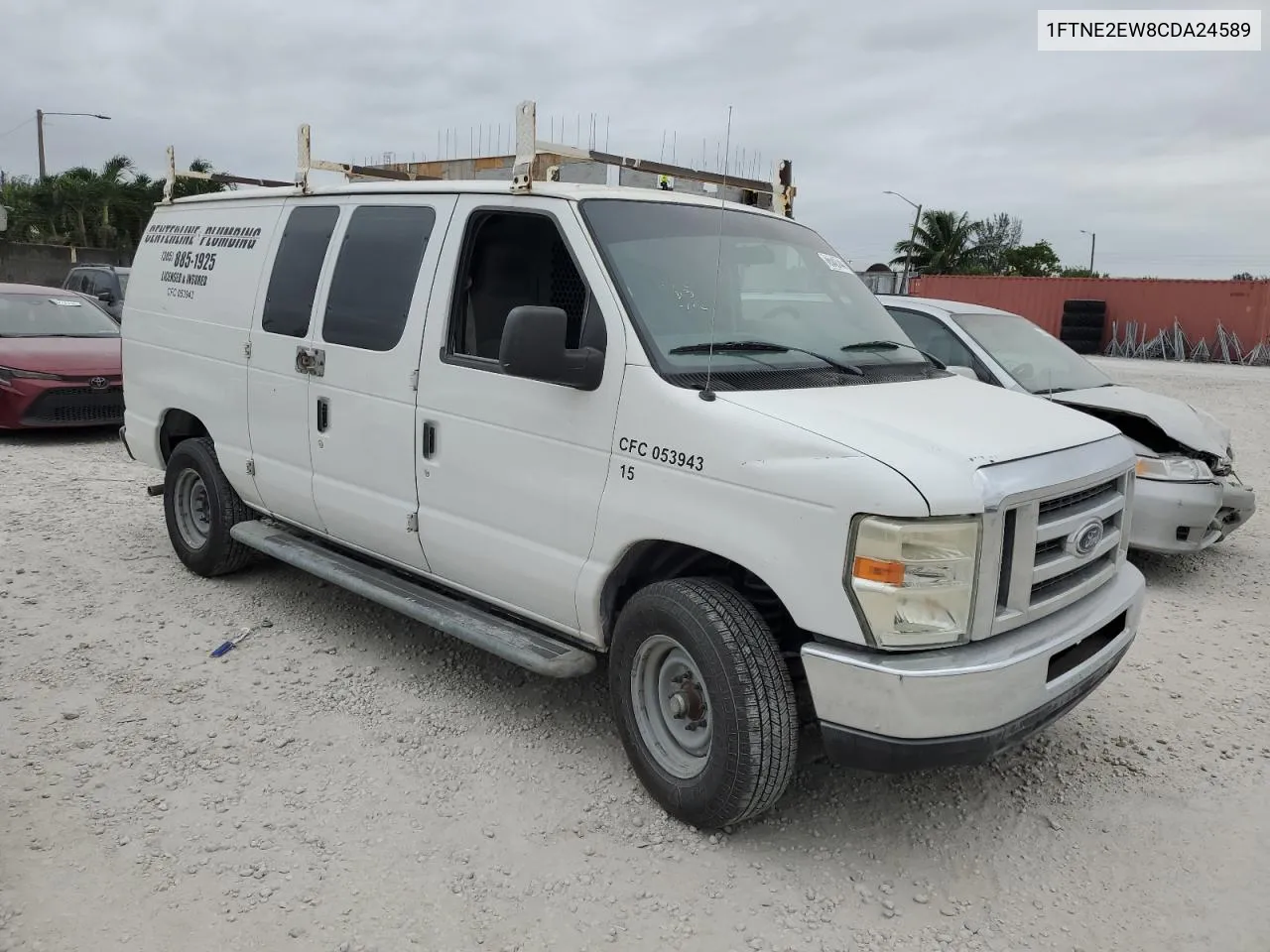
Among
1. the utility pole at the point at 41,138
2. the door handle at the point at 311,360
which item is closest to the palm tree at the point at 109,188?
the utility pole at the point at 41,138

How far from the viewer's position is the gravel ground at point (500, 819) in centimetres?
303

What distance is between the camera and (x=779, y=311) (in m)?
3.96

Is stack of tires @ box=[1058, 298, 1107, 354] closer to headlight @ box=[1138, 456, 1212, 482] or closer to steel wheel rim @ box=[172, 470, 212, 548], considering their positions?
headlight @ box=[1138, 456, 1212, 482]

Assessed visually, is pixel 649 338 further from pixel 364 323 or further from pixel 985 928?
pixel 985 928

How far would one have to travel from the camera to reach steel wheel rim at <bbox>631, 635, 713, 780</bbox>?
351cm

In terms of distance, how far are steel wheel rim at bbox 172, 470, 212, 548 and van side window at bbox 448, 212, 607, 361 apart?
2.63 m

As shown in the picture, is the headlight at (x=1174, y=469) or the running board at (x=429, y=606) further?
the headlight at (x=1174, y=469)

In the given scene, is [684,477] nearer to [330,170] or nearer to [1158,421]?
[330,170]

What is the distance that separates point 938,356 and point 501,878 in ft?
17.2

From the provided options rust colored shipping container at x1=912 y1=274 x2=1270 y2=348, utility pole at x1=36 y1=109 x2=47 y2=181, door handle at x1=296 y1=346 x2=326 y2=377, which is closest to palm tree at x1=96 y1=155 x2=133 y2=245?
utility pole at x1=36 y1=109 x2=47 y2=181

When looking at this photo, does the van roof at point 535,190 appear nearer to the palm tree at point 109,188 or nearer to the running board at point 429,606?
the running board at point 429,606

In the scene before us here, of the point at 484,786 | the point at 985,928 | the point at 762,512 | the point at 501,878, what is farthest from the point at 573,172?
the point at 985,928

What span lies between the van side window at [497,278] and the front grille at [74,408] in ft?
24.9

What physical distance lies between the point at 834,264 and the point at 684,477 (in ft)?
5.81
